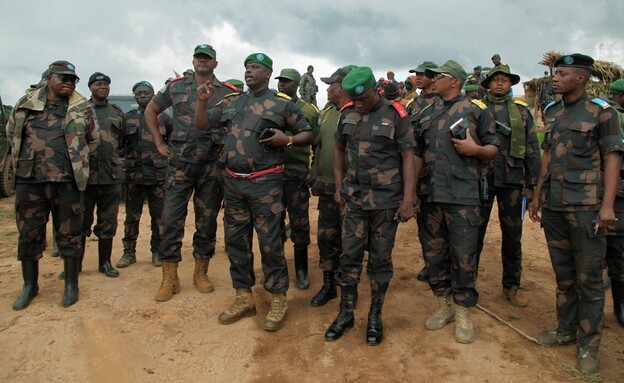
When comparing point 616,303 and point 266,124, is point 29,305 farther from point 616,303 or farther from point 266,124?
point 616,303

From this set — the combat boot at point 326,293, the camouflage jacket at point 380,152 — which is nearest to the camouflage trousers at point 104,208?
the combat boot at point 326,293

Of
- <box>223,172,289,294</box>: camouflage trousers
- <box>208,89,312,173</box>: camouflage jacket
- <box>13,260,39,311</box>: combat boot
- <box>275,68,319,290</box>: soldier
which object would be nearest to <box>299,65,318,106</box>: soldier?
<box>275,68,319,290</box>: soldier

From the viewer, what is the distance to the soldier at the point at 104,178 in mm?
5103

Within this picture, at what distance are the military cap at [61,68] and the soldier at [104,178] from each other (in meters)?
1.02

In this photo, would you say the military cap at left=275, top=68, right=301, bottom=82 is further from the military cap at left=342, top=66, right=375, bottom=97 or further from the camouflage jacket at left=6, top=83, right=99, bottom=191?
the camouflage jacket at left=6, top=83, right=99, bottom=191

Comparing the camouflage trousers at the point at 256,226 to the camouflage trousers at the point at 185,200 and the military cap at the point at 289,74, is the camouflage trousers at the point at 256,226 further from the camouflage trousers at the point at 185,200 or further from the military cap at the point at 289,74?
the military cap at the point at 289,74

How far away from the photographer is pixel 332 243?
177 inches

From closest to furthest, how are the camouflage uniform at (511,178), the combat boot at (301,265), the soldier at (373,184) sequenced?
the soldier at (373,184) → the camouflage uniform at (511,178) → the combat boot at (301,265)

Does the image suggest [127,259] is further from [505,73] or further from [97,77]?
[505,73]

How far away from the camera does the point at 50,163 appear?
418 cm

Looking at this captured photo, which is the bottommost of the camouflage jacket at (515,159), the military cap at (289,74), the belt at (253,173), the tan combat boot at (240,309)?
the tan combat boot at (240,309)

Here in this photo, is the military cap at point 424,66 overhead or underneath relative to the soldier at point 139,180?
overhead

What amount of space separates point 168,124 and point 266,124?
1.80 meters

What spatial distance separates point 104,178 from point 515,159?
171 inches
